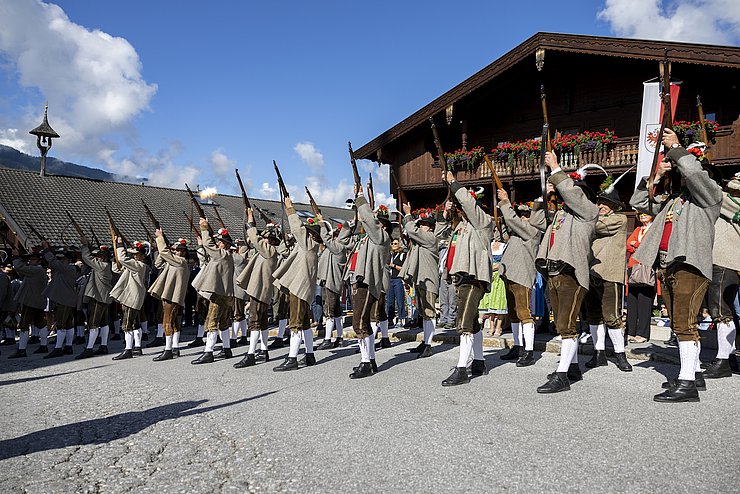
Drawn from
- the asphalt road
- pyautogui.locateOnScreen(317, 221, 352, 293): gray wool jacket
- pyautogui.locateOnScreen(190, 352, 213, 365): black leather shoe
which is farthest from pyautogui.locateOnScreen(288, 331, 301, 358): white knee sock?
pyautogui.locateOnScreen(317, 221, 352, 293): gray wool jacket

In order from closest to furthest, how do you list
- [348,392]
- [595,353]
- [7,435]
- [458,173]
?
[7,435] < [348,392] < [595,353] < [458,173]

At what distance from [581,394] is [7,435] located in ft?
17.0

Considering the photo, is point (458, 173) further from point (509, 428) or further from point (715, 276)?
point (509, 428)

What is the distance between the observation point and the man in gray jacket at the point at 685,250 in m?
4.75

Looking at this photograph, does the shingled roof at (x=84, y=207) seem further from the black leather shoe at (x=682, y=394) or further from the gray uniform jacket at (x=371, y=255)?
the black leather shoe at (x=682, y=394)

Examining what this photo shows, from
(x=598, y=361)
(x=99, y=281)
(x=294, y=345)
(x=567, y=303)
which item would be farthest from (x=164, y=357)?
(x=598, y=361)

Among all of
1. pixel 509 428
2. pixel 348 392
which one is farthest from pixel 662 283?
pixel 348 392

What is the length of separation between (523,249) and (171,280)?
19.8ft

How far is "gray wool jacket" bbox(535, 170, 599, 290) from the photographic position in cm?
537

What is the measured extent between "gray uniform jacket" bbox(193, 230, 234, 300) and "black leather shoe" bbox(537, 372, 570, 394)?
566cm

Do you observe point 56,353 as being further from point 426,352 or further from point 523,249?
point 523,249

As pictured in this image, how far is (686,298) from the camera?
4.95 meters

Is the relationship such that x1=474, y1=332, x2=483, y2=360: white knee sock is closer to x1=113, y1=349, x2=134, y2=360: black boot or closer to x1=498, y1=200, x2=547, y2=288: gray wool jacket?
x1=498, y1=200, x2=547, y2=288: gray wool jacket

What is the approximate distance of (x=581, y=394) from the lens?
5.23 metres
